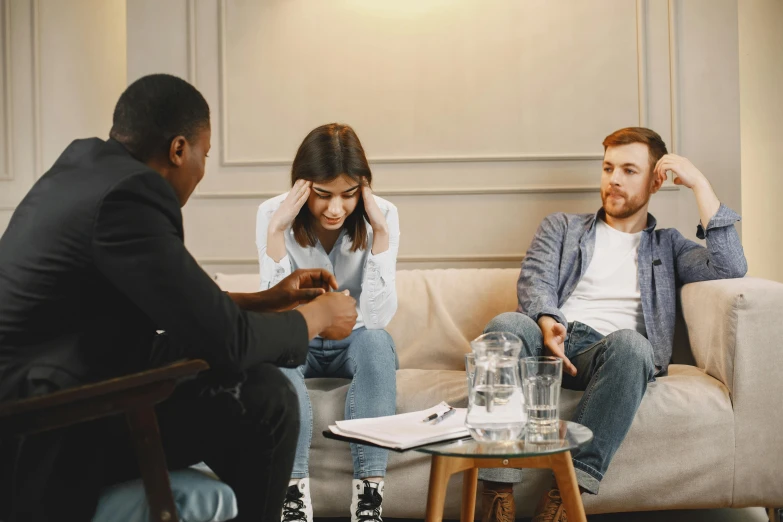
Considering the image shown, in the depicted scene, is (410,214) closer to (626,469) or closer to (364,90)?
(364,90)

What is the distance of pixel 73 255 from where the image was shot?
1258 millimetres

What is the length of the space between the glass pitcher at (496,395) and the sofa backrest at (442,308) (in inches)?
47.0

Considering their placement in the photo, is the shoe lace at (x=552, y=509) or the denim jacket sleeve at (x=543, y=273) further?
the denim jacket sleeve at (x=543, y=273)

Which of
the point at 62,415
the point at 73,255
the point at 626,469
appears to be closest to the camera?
the point at 62,415

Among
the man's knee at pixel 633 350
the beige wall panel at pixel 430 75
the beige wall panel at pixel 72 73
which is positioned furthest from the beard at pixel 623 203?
the beige wall panel at pixel 72 73

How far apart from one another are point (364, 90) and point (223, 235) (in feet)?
2.67

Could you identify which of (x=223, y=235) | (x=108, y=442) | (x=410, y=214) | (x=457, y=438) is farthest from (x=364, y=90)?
(x=108, y=442)

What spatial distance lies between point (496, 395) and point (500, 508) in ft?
2.08

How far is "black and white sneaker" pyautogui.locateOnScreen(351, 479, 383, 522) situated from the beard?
1292mm

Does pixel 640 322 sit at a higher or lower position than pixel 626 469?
higher

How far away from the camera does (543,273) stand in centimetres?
266

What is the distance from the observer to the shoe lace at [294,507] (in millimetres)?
1984

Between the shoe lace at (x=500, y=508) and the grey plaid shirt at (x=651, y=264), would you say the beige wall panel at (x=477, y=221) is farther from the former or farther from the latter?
the shoe lace at (x=500, y=508)

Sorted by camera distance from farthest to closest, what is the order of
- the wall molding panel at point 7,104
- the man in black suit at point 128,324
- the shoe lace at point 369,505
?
1. the wall molding panel at point 7,104
2. the shoe lace at point 369,505
3. the man in black suit at point 128,324
